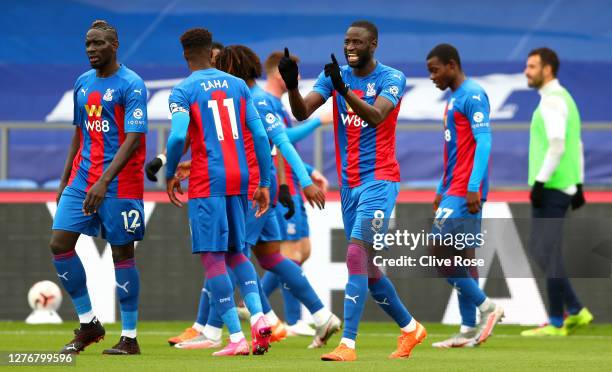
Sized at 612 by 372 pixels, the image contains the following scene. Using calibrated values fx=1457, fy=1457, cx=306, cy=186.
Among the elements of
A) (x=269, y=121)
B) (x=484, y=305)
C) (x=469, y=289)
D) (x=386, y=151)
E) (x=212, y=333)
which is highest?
(x=269, y=121)

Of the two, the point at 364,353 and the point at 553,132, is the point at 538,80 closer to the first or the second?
the point at 553,132

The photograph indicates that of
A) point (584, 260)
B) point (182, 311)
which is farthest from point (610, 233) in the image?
point (182, 311)

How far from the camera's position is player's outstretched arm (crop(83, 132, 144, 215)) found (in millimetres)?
8766

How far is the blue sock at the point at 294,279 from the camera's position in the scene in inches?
401

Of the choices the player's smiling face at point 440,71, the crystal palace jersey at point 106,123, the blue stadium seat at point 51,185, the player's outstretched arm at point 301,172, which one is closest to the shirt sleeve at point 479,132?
the player's smiling face at point 440,71

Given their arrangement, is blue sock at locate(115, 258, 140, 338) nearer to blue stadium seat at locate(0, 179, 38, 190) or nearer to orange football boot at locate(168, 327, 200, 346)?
orange football boot at locate(168, 327, 200, 346)

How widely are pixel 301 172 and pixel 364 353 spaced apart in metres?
1.43

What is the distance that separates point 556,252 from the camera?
12.4m

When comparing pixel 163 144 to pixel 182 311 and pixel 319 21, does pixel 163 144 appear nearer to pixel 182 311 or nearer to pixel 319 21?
pixel 182 311

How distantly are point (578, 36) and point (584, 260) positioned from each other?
6.55 meters

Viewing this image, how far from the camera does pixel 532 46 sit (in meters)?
18.6

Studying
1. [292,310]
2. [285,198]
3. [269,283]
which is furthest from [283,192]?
[292,310]

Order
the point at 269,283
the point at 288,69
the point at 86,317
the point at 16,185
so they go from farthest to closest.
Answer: the point at 16,185 → the point at 269,283 → the point at 86,317 → the point at 288,69

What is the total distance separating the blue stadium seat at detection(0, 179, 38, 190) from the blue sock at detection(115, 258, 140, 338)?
472 cm
